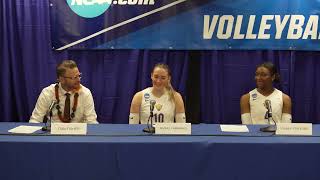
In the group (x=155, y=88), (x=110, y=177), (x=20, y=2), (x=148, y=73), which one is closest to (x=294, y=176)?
(x=110, y=177)

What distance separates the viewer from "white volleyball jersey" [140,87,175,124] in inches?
127

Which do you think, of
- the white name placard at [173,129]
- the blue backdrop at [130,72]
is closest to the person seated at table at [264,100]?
the blue backdrop at [130,72]

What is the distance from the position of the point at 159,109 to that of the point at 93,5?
1.24m

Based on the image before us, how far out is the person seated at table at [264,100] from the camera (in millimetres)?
3320

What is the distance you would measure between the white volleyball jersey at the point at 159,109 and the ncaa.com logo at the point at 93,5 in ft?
3.11

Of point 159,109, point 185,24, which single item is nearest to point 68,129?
point 159,109

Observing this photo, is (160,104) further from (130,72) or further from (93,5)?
(93,5)

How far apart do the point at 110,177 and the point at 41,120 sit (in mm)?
1269

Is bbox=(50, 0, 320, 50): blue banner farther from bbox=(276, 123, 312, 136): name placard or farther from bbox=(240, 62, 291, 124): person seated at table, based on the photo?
bbox=(276, 123, 312, 136): name placard

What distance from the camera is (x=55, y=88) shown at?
322 cm

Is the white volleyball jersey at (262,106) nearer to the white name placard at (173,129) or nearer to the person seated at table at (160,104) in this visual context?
the person seated at table at (160,104)

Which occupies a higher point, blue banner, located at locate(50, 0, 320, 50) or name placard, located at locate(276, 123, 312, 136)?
blue banner, located at locate(50, 0, 320, 50)

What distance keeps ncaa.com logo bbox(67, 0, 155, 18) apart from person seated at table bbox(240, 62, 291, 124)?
122 centimetres

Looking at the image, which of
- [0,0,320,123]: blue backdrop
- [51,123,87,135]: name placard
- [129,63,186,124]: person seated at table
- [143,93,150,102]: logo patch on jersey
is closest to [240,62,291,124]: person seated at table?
[0,0,320,123]: blue backdrop
